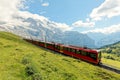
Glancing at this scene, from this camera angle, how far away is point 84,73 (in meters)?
42.2

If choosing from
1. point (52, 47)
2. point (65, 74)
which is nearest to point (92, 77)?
point (65, 74)

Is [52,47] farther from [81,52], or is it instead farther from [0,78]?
[0,78]

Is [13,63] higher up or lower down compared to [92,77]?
higher up

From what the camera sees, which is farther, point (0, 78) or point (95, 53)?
point (95, 53)

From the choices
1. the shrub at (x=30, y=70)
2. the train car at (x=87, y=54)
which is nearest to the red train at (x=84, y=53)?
the train car at (x=87, y=54)

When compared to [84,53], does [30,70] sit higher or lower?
lower

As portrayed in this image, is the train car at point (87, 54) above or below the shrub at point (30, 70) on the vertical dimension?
above

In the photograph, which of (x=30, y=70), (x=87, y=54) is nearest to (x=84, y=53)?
(x=87, y=54)

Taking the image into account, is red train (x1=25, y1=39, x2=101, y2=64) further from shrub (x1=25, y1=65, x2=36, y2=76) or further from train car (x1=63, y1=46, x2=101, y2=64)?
shrub (x1=25, y1=65, x2=36, y2=76)

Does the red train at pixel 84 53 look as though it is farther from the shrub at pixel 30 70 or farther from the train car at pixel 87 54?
the shrub at pixel 30 70

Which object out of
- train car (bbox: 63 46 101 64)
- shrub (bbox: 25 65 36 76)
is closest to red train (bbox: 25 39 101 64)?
train car (bbox: 63 46 101 64)

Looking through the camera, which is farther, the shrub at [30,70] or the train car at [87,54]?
the train car at [87,54]

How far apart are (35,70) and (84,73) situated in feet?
41.7

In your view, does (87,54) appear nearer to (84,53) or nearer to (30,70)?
(84,53)
